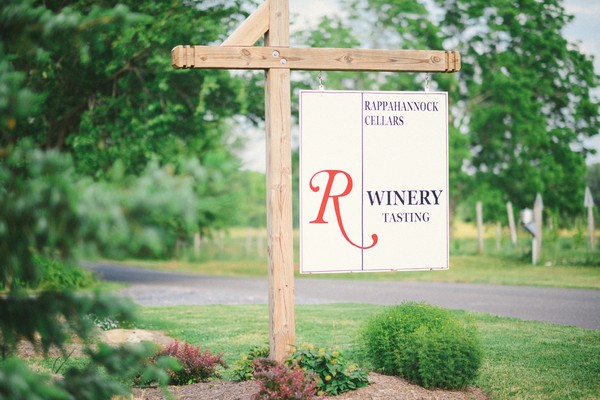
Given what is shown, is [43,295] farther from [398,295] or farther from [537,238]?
[537,238]

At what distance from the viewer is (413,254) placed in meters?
6.95

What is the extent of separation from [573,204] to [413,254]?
28.4 m

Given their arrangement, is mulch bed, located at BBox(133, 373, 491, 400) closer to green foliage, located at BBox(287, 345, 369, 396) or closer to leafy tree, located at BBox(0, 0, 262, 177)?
green foliage, located at BBox(287, 345, 369, 396)

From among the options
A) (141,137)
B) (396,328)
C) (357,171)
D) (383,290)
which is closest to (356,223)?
(357,171)

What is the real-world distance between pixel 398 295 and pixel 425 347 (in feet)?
35.9

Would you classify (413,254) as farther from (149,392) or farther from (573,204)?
(573,204)

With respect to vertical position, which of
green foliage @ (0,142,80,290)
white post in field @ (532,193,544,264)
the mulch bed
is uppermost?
green foliage @ (0,142,80,290)

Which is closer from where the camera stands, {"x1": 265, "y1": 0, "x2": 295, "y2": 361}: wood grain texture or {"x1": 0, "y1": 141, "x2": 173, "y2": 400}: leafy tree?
{"x1": 0, "y1": 141, "x2": 173, "y2": 400}: leafy tree

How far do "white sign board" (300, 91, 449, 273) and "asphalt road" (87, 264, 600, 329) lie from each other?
5491mm

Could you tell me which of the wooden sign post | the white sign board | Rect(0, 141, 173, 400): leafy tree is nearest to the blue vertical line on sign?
the white sign board

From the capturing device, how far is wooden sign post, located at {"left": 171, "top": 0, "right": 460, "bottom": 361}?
21.2 ft

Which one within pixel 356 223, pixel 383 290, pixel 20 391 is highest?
pixel 356 223

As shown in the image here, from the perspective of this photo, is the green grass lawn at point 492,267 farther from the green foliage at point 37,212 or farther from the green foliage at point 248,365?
the green foliage at point 37,212

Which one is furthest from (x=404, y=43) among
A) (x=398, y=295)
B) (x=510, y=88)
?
(x=398, y=295)
